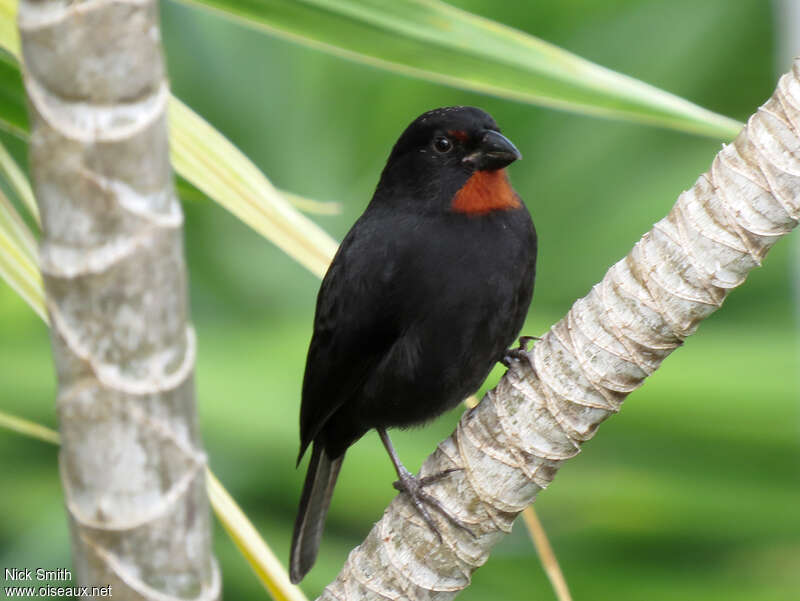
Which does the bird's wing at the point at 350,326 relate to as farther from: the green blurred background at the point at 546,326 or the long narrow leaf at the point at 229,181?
the green blurred background at the point at 546,326

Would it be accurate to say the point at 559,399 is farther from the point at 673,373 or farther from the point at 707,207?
the point at 673,373

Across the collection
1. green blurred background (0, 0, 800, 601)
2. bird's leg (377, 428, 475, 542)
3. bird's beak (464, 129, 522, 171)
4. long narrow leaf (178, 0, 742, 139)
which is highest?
long narrow leaf (178, 0, 742, 139)

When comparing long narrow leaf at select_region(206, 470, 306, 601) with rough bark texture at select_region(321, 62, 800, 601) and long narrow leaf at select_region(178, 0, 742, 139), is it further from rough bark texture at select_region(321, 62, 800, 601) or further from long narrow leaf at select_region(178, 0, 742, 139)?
long narrow leaf at select_region(178, 0, 742, 139)

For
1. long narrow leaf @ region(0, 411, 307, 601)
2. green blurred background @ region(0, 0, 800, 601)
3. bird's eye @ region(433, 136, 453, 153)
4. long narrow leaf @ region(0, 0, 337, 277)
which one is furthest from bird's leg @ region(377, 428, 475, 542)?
green blurred background @ region(0, 0, 800, 601)

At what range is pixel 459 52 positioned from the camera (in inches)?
55.3

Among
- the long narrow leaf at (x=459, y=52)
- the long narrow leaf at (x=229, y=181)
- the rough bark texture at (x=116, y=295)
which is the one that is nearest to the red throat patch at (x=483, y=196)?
the long narrow leaf at (x=459, y=52)

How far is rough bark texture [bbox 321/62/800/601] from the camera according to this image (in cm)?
120

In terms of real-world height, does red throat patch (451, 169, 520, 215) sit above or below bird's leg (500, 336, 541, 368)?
above

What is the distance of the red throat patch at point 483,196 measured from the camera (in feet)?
5.83

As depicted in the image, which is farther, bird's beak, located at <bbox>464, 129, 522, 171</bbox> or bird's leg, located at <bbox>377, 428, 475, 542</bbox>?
bird's beak, located at <bbox>464, 129, 522, 171</bbox>

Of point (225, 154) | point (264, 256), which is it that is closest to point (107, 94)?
point (225, 154)

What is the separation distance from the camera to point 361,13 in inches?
53.1

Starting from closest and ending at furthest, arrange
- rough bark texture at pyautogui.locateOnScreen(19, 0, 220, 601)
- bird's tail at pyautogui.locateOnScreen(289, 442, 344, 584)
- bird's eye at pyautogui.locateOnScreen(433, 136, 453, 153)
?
rough bark texture at pyautogui.locateOnScreen(19, 0, 220, 601) < bird's eye at pyautogui.locateOnScreen(433, 136, 453, 153) < bird's tail at pyautogui.locateOnScreen(289, 442, 344, 584)

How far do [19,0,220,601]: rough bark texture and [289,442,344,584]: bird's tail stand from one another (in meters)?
0.97
